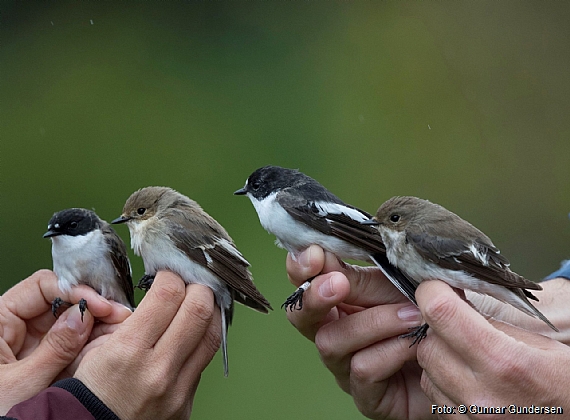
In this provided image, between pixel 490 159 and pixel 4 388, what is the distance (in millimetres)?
6331

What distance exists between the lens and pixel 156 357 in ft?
7.04

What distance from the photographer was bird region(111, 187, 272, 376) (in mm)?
2572

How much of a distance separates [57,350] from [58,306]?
13.4 inches

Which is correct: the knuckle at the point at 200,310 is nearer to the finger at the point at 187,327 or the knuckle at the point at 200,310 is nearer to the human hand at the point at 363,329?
the finger at the point at 187,327

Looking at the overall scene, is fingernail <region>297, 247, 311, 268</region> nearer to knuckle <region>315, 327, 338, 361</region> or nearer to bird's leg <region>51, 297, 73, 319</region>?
knuckle <region>315, 327, 338, 361</region>

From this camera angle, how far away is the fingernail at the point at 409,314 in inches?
92.4

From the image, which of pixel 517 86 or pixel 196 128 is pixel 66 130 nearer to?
Result: pixel 196 128

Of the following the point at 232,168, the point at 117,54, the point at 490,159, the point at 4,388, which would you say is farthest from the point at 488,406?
the point at 117,54

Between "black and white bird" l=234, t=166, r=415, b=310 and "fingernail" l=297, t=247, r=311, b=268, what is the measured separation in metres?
0.07

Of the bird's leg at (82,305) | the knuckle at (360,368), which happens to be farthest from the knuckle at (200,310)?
the knuckle at (360,368)

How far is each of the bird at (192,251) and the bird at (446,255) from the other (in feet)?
1.98

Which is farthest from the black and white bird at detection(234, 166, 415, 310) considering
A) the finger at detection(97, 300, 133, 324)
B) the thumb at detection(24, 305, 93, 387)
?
the thumb at detection(24, 305, 93, 387)

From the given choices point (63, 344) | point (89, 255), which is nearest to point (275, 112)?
point (89, 255)

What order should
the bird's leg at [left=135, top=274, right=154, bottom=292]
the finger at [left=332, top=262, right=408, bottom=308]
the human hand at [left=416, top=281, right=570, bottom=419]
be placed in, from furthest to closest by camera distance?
the bird's leg at [left=135, top=274, right=154, bottom=292], the finger at [left=332, top=262, right=408, bottom=308], the human hand at [left=416, top=281, right=570, bottom=419]
